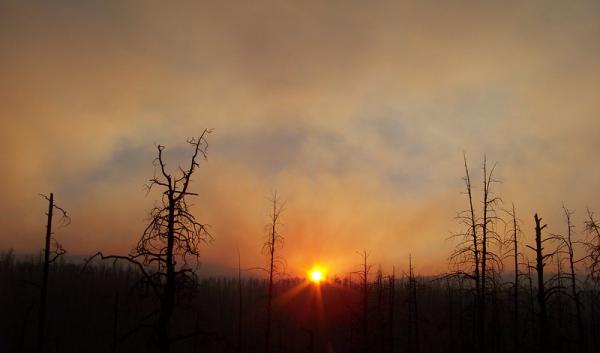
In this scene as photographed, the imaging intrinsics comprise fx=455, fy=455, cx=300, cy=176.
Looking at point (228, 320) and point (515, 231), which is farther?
point (228, 320)

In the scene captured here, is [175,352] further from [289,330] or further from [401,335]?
[401,335]

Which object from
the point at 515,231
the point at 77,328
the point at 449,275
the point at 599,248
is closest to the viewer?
the point at 599,248

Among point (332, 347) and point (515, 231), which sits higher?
point (515, 231)

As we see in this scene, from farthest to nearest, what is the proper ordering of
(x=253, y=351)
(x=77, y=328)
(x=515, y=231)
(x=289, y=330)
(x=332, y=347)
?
(x=289, y=330) → (x=77, y=328) → (x=332, y=347) → (x=253, y=351) → (x=515, y=231)

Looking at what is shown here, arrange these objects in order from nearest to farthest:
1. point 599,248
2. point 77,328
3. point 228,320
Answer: point 599,248 → point 77,328 → point 228,320

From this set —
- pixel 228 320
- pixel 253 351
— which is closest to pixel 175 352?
pixel 253 351

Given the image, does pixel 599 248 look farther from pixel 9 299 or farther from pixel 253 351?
pixel 9 299

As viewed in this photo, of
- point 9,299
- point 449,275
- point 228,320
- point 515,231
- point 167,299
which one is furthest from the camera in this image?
point 228,320

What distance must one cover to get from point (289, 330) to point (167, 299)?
12046cm

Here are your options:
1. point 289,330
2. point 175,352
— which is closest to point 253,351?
point 175,352

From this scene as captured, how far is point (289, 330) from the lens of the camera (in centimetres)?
12575

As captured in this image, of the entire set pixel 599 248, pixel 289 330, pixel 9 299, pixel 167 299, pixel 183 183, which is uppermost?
pixel 183 183

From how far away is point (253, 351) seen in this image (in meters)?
89.7

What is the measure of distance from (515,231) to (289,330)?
4173 inches
